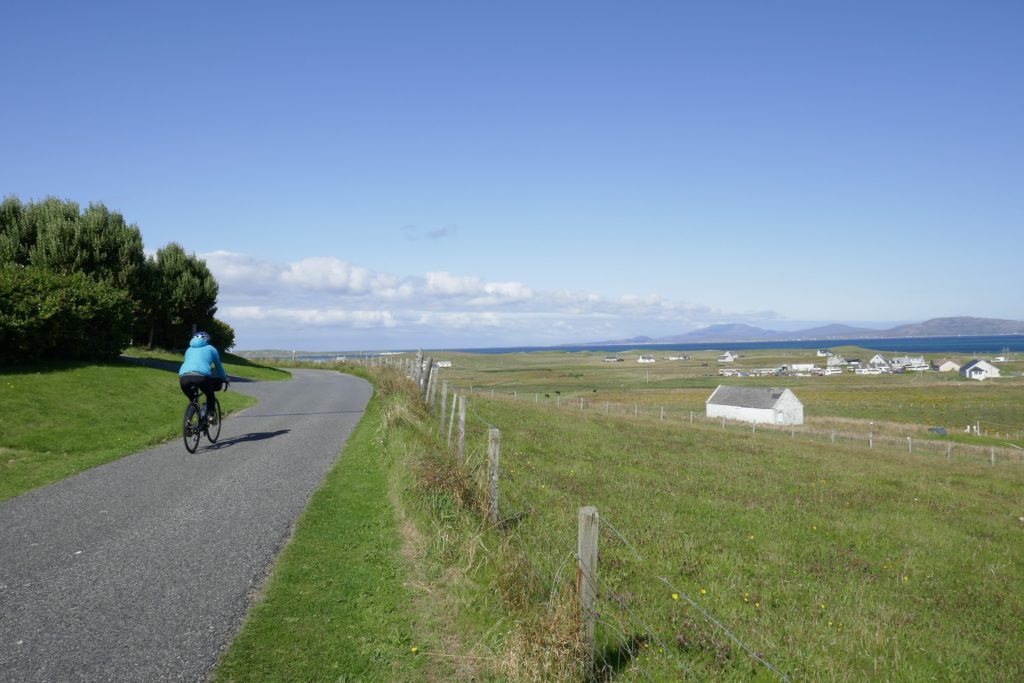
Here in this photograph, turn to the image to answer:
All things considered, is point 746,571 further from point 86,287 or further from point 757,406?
point 757,406

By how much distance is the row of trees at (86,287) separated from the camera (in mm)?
25484

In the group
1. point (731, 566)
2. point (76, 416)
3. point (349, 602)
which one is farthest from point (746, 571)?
point (76, 416)

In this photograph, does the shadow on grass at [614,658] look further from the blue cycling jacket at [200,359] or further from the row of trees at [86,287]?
the row of trees at [86,287]

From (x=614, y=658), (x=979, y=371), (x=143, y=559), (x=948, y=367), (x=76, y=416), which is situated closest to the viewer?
(x=614, y=658)

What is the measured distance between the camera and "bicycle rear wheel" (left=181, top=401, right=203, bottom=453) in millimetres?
14625

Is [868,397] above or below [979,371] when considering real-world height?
below

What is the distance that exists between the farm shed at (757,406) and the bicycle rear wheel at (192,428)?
70378 mm

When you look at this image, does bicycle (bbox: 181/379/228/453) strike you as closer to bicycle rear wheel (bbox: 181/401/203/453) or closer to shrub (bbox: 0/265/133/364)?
bicycle rear wheel (bbox: 181/401/203/453)

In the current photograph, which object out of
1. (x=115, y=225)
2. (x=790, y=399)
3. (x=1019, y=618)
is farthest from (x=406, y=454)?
(x=790, y=399)

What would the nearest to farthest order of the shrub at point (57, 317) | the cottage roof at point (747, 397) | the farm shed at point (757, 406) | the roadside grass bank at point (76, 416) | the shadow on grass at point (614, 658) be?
the shadow on grass at point (614, 658), the roadside grass bank at point (76, 416), the shrub at point (57, 317), the farm shed at point (757, 406), the cottage roof at point (747, 397)

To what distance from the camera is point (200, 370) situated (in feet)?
48.0

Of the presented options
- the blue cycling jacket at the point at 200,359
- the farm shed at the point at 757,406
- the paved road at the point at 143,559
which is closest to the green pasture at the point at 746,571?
the paved road at the point at 143,559

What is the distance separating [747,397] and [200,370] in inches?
3045

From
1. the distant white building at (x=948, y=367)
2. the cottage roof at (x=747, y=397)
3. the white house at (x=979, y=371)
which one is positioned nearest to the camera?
the cottage roof at (x=747, y=397)
